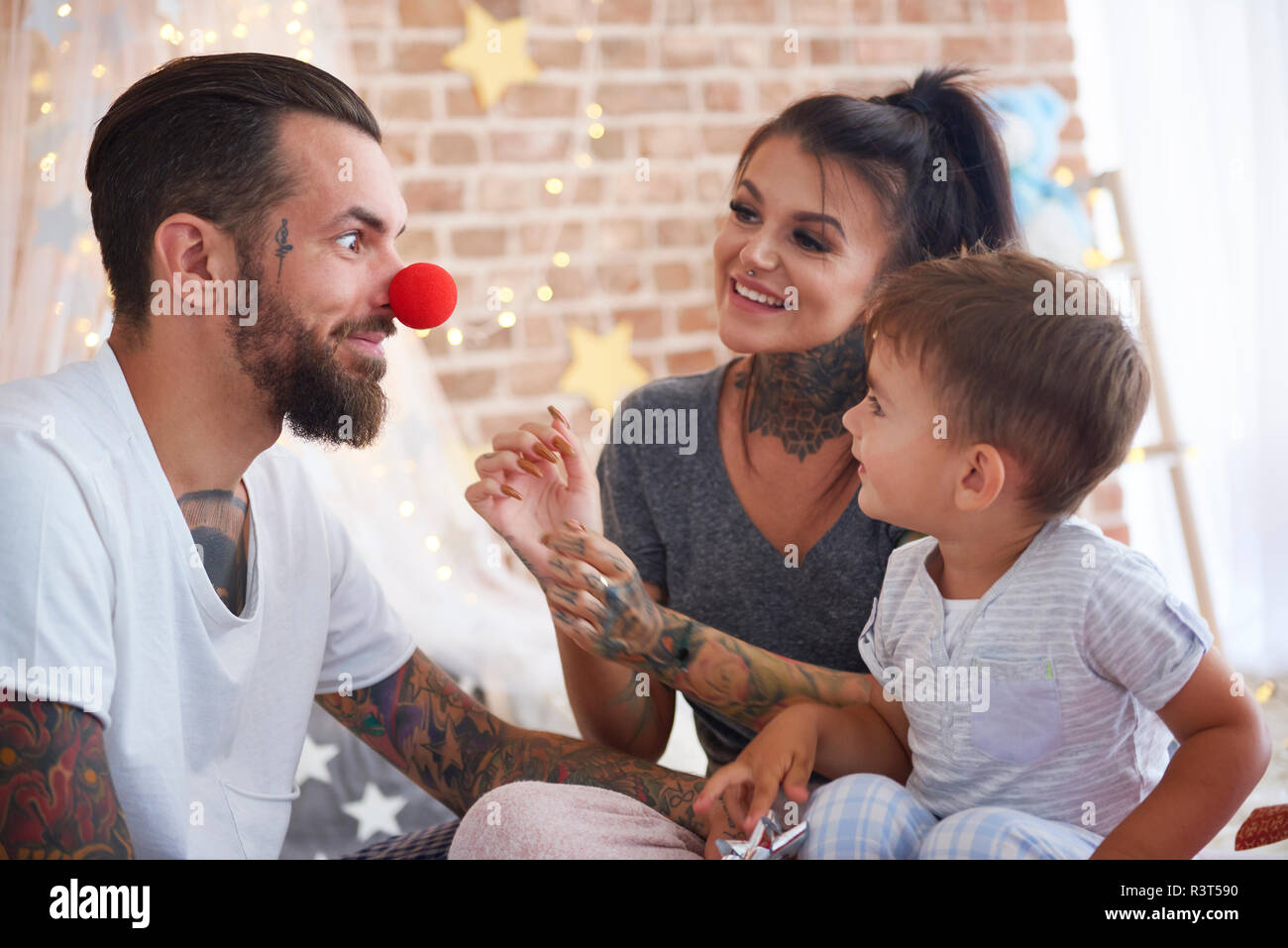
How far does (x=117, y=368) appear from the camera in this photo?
100 cm

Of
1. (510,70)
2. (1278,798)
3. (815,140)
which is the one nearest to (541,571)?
(815,140)

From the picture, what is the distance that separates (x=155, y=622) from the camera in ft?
3.09

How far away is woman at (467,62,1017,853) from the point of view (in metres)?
1.22

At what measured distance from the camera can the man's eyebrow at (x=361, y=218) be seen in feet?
3.45

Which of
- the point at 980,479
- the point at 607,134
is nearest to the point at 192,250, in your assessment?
the point at 980,479

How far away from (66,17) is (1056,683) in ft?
5.70

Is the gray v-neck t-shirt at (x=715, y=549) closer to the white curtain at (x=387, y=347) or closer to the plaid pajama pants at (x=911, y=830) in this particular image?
the plaid pajama pants at (x=911, y=830)

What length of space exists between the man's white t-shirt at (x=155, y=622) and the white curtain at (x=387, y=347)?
0.86 metres

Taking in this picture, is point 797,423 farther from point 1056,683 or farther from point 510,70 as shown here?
point 510,70

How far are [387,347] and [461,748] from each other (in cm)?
107
